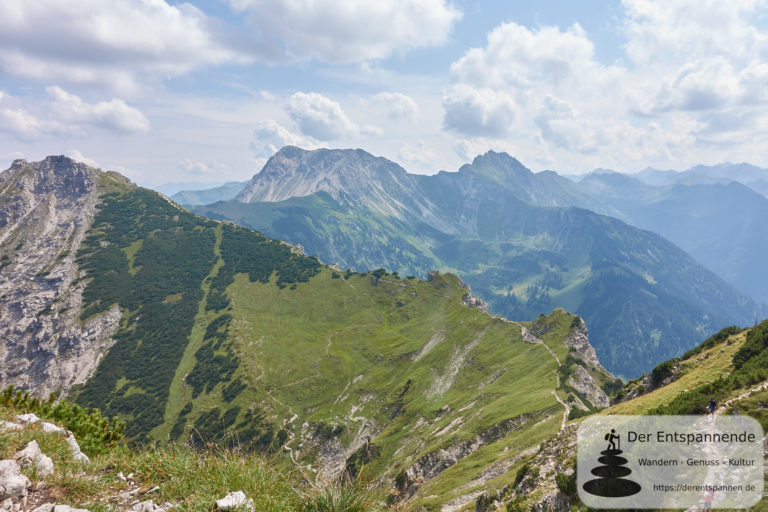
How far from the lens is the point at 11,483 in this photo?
9.66 meters

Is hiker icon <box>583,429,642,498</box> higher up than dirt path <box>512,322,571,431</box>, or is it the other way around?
hiker icon <box>583,429,642,498</box>

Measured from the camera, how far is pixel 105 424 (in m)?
23.8

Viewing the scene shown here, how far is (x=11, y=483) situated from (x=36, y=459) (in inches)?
64.8

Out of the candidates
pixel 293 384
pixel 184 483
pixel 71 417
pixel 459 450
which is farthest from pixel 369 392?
pixel 184 483

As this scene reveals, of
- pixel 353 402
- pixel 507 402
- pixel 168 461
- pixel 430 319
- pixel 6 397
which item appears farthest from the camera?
pixel 430 319

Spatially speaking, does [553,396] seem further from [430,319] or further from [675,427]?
[430,319]

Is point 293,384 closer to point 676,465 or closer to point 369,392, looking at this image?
point 369,392

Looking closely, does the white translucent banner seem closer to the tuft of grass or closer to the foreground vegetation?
the foreground vegetation

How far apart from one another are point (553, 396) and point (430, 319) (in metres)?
104

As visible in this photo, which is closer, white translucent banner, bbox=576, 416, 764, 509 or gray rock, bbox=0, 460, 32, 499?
gray rock, bbox=0, 460, 32, 499

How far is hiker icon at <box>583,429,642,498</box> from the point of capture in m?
21.1

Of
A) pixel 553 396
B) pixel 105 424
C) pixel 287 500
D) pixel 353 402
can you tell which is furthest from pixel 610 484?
pixel 353 402

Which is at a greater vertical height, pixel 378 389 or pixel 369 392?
pixel 378 389

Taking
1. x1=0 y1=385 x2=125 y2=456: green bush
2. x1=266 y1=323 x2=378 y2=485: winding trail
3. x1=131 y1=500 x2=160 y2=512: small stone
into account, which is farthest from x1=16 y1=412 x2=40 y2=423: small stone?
x1=266 y1=323 x2=378 y2=485: winding trail
